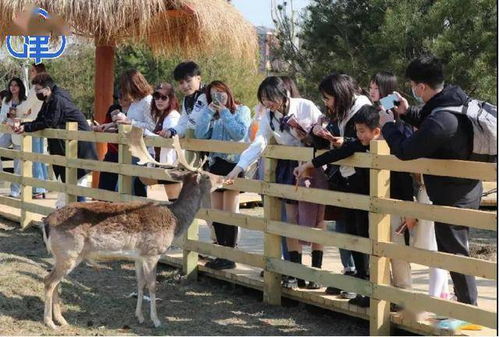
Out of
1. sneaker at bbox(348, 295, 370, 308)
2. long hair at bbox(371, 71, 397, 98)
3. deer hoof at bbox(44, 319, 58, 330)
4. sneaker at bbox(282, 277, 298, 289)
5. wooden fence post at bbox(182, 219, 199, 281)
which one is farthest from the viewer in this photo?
wooden fence post at bbox(182, 219, 199, 281)

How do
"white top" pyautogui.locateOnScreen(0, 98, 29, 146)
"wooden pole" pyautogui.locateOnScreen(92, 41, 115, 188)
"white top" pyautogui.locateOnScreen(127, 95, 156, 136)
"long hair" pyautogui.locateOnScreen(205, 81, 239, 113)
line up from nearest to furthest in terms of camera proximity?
1. "long hair" pyautogui.locateOnScreen(205, 81, 239, 113)
2. "white top" pyautogui.locateOnScreen(127, 95, 156, 136)
3. "white top" pyautogui.locateOnScreen(0, 98, 29, 146)
4. "wooden pole" pyautogui.locateOnScreen(92, 41, 115, 188)

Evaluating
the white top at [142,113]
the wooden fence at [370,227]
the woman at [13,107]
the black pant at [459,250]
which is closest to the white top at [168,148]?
the wooden fence at [370,227]

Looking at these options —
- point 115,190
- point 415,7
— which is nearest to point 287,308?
point 115,190

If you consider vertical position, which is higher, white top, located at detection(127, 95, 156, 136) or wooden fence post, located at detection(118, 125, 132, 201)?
white top, located at detection(127, 95, 156, 136)

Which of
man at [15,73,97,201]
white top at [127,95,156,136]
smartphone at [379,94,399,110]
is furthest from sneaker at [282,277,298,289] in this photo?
man at [15,73,97,201]

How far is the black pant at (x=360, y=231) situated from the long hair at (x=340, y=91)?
27.7 inches

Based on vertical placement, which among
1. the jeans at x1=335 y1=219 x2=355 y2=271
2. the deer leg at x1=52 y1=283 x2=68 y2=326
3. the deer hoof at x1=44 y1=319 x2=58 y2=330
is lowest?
the deer hoof at x1=44 y1=319 x2=58 y2=330

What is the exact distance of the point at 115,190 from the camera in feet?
31.9

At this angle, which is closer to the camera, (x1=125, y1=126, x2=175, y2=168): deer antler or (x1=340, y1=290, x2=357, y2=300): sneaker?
(x1=340, y1=290, x2=357, y2=300): sneaker

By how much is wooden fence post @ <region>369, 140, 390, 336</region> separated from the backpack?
2.18 ft

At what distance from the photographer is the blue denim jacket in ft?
25.4

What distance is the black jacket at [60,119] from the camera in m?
10.1

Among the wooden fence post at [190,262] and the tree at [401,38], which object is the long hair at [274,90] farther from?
the tree at [401,38]

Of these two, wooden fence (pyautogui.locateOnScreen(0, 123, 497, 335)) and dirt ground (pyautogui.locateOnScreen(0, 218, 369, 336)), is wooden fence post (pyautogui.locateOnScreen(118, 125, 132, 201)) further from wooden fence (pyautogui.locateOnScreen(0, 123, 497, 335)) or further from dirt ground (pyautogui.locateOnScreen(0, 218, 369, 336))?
dirt ground (pyautogui.locateOnScreen(0, 218, 369, 336))
